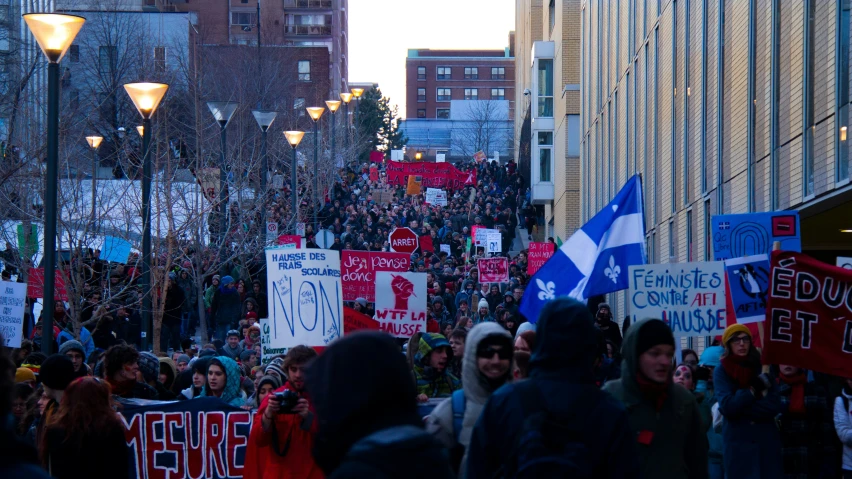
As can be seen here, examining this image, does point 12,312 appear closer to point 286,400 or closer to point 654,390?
point 286,400

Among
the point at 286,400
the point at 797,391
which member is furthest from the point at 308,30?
the point at 286,400

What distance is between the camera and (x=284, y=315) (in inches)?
442

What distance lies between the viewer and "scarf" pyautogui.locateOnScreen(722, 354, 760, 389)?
27.2 feet

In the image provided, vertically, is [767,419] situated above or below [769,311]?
below

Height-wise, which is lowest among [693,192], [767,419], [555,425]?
[767,419]

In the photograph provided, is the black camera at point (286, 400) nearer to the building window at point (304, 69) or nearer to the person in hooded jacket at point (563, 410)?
the person in hooded jacket at point (563, 410)

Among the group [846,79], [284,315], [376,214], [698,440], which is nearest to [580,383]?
[698,440]

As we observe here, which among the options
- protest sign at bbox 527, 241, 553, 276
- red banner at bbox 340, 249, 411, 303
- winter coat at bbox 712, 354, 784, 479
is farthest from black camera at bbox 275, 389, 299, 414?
protest sign at bbox 527, 241, 553, 276

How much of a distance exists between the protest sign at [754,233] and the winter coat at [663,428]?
6907 mm

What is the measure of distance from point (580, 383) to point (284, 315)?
716 cm

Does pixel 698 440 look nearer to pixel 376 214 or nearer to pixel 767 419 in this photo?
pixel 767 419

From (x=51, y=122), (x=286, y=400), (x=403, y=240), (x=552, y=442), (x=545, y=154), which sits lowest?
(x=286, y=400)

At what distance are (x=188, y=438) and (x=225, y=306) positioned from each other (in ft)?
48.8

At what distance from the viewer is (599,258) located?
11258 millimetres
